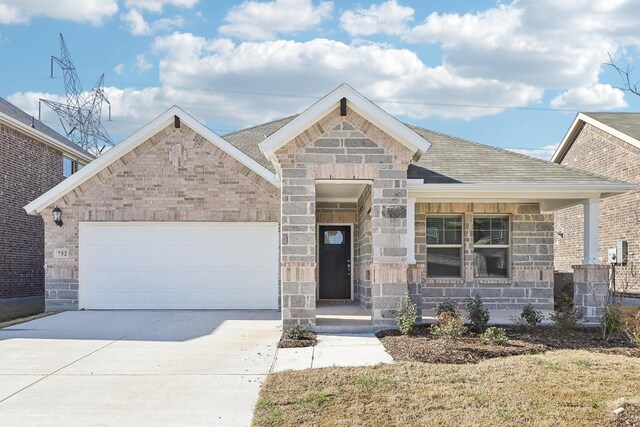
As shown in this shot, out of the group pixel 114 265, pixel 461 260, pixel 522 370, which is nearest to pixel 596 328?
pixel 461 260

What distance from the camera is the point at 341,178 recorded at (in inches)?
419

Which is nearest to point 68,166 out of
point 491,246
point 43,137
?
point 43,137

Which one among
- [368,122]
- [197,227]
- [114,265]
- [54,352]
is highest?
[368,122]

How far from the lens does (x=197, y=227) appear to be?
1447 centimetres

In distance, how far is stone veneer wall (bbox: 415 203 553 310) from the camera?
13461 mm

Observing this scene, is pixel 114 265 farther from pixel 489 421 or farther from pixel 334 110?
pixel 489 421

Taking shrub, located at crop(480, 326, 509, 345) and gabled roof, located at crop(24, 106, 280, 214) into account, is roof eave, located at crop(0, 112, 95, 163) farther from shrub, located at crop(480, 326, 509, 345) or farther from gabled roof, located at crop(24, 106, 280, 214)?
shrub, located at crop(480, 326, 509, 345)

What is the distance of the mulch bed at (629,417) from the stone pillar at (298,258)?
18.6ft

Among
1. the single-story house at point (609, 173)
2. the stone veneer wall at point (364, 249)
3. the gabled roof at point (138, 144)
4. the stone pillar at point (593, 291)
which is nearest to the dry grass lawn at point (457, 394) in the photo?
the stone pillar at point (593, 291)

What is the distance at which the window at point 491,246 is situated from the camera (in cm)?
1363

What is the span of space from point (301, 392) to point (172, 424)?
1477 millimetres

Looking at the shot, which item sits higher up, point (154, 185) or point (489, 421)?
point (154, 185)

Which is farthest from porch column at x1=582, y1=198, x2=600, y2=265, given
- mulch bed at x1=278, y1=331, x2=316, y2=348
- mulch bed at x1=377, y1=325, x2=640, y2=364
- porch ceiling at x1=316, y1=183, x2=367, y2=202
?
mulch bed at x1=278, y1=331, x2=316, y2=348

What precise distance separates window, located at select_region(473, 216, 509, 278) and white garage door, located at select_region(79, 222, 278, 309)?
471cm
